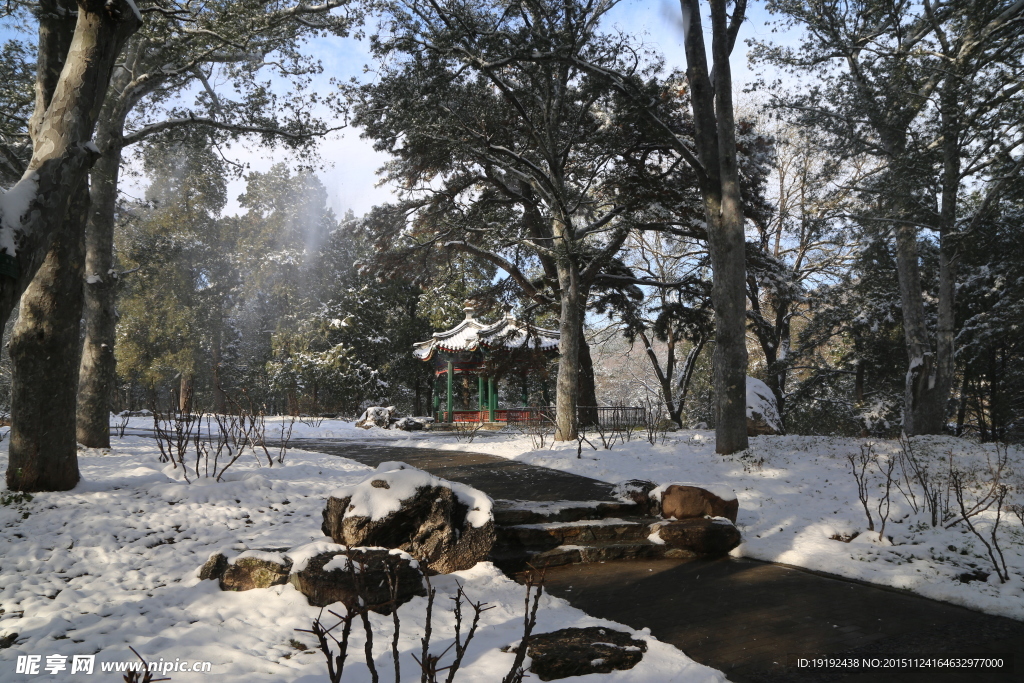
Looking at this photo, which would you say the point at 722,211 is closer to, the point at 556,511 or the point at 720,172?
the point at 720,172

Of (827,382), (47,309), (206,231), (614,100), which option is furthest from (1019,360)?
(206,231)

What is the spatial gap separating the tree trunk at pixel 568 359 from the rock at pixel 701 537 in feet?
19.5

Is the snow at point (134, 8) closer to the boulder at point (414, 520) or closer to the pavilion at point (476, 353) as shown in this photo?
the boulder at point (414, 520)

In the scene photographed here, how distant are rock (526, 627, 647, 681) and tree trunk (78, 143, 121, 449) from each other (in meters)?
8.30

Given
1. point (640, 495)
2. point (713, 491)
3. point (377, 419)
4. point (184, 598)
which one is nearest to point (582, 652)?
point (184, 598)

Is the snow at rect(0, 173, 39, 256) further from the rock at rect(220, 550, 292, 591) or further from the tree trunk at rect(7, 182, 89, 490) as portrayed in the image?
the rock at rect(220, 550, 292, 591)

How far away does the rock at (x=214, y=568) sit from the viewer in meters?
4.41

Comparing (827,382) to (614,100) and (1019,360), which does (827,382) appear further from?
(614,100)

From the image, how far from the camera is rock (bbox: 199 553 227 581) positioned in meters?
4.41

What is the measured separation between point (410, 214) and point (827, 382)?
1485 cm

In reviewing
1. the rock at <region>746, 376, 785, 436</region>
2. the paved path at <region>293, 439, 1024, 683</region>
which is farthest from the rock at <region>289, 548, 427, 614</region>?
the rock at <region>746, 376, 785, 436</region>

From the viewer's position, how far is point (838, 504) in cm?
684

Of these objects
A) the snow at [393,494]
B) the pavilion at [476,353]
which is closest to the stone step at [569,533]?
the snow at [393,494]

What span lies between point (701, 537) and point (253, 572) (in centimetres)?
420
